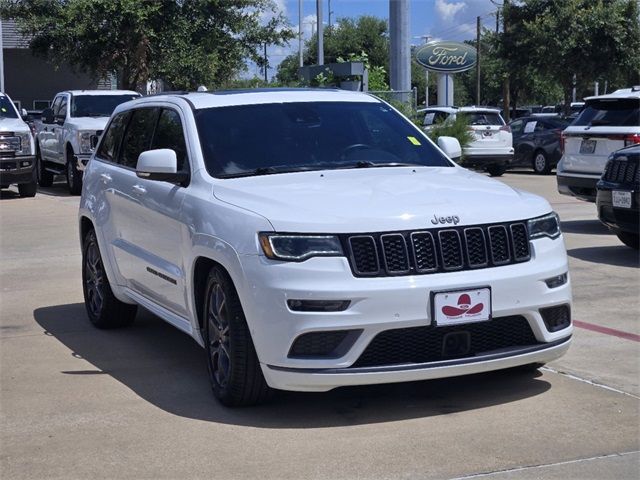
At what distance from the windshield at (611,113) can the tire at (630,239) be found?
93.1 inches

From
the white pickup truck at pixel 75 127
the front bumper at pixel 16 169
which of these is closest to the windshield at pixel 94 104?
the white pickup truck at pixel 75 127

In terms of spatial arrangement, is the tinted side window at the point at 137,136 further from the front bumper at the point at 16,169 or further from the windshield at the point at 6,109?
the windshield at the point at 6,109

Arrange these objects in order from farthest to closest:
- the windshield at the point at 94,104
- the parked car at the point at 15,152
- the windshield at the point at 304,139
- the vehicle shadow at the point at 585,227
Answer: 1. the windshield at the point at 94,104
2. the parked car at the point at 15,152
3. the vehicle shadow at the point at 585,227
4. the windshield at the point at 304,139

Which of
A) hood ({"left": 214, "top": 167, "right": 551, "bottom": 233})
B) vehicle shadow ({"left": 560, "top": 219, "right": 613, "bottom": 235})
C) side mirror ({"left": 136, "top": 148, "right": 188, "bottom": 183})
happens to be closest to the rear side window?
vehicle shadow ({"left": 560, "top": 219, "right": 613, "bottom": 235})

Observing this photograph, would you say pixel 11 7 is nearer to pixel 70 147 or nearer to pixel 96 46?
pixel 96 46

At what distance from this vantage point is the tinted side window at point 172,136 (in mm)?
6625

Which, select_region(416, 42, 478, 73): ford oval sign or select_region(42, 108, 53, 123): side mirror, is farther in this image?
select_region(416, 42, 478, 73): ford oval sign

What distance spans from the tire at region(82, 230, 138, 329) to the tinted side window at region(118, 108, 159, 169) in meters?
0.78

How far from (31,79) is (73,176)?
2639 cm

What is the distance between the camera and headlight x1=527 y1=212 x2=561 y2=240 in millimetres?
5742

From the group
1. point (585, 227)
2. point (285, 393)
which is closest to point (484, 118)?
point (585, 227)

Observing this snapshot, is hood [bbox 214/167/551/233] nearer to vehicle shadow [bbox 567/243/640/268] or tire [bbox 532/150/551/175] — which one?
vehicle shadow [bbox 567/243/640/268]

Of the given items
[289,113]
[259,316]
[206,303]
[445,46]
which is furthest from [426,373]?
[445,46]

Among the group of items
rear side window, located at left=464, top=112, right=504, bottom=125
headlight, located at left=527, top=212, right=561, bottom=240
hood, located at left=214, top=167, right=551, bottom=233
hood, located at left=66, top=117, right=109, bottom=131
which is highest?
hood, located at left=214, top=167, right=551, bottom=233
